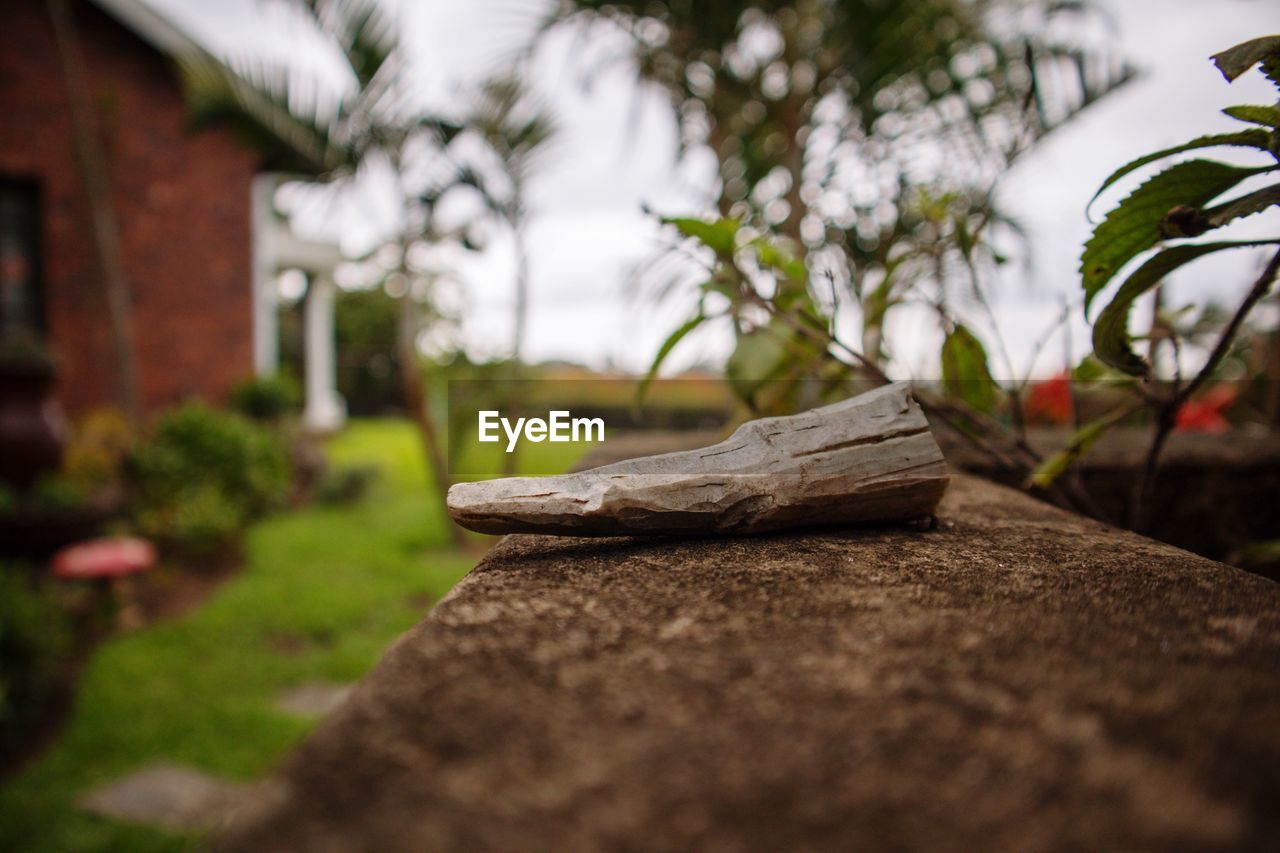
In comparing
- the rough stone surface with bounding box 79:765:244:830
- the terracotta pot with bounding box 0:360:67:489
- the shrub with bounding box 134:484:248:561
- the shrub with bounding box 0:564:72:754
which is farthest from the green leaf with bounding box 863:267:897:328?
the terracotta pot with bounding box 0:360:67:489

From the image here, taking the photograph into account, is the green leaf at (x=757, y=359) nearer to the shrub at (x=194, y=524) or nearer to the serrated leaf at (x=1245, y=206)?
the serrated leaf at (x=1245, y=206)

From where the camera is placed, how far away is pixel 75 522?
4.81m

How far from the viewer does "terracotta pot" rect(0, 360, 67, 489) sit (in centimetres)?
509

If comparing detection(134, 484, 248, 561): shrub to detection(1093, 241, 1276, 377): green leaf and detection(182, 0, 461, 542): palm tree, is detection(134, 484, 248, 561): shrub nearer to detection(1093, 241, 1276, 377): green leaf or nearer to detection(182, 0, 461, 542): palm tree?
detection(182, 0, 461, 542): palm tree

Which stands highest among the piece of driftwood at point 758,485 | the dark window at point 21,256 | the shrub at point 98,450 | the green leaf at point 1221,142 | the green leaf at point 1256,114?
the dark window at point 21,256

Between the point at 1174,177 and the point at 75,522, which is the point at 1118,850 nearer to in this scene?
the point at 1174,177

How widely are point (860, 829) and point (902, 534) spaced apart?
0.61 m

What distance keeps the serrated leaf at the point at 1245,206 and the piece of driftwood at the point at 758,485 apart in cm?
36

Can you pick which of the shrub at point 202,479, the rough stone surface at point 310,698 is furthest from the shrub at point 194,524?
the rough stone surface at point 310,698

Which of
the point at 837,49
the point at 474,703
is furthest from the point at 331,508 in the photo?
the point at 474,703

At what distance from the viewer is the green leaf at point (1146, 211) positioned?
0.83m

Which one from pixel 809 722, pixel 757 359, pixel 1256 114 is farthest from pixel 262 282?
pixel 809 722

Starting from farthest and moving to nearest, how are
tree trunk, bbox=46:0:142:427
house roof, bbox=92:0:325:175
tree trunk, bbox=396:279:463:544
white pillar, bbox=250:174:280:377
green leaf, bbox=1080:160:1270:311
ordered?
white pillar, bbox=250:174:280:377 < tree trunk, bbox=46:0:142:427 < tree trunk, bbox=396:279:463:544 < house roof, bbox=92:0:325:175 < green leaf, bbox=1080:160:1270:311

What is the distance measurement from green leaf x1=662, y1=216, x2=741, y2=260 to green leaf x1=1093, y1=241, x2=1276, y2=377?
495 mm
